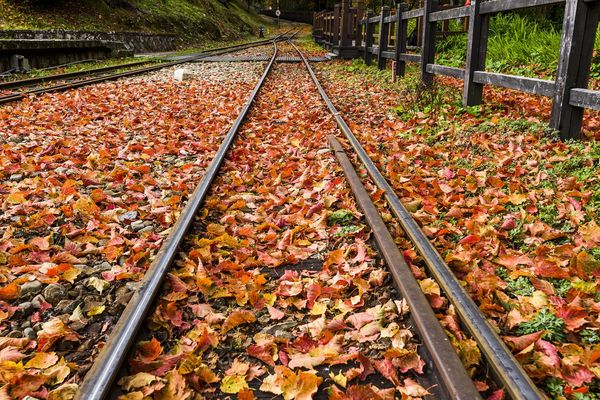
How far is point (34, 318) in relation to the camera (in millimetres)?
2604

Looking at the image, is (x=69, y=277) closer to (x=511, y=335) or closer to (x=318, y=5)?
(x=511, y=335)

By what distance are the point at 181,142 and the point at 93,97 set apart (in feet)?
13.4

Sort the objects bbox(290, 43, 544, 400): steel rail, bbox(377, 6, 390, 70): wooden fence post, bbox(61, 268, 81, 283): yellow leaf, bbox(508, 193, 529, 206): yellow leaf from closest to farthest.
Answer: bbox(290, 43, 544, 400): steel rail → bbox(61, 268, 81, 283): yellow leaf → bbox(508, 193, 529, 206): yellow leaf → bbox(377, 6, 390, 70): wooden fence post

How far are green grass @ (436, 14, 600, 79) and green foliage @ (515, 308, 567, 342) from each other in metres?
7.03

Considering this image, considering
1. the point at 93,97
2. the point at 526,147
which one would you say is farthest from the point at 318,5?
the point at 526,147

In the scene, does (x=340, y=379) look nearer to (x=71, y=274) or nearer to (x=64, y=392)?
(x=64, y=392)

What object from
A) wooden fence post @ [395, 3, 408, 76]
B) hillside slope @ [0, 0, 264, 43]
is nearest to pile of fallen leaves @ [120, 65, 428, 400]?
wooden fence post @ [395, 3, 408, 76]

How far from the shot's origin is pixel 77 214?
12.8ft

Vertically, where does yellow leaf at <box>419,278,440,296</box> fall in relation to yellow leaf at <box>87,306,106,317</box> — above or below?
above

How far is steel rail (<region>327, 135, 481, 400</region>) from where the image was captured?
187cm

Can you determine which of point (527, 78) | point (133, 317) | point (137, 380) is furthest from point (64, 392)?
point (527, 78)

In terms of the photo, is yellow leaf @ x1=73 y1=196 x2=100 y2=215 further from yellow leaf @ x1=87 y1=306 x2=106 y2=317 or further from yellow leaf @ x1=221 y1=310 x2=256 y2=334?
yellow leaf @ x1=221 y1=310 x2=256 y2=334

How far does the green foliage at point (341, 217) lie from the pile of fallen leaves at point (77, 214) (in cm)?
116

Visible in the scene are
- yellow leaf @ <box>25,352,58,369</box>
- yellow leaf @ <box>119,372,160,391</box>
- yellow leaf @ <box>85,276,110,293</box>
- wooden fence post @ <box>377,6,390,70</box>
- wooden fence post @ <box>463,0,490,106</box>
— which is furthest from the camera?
wooden fence post @ <box>377,6,390,70</box>
